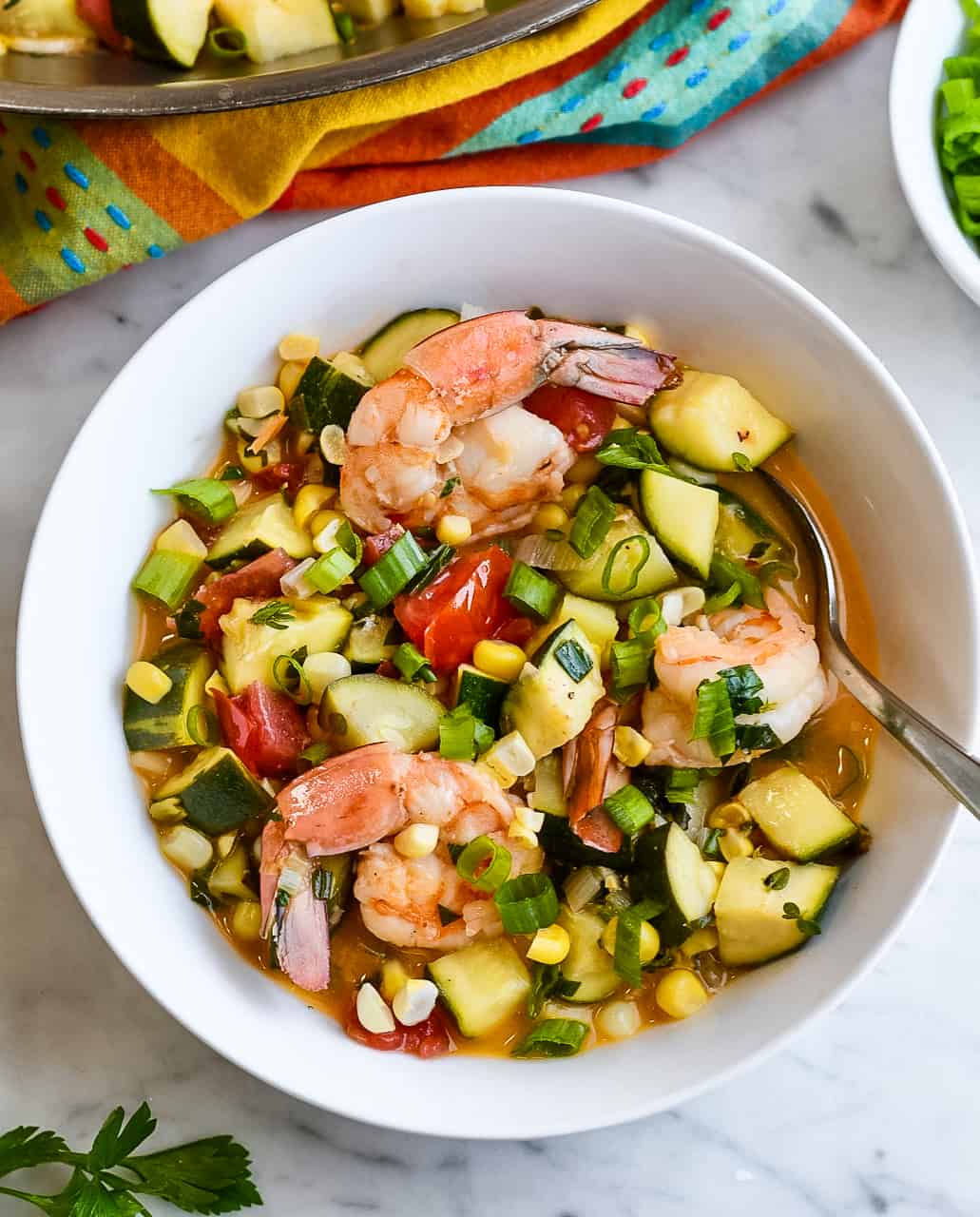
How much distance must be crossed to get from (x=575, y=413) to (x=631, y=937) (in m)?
1.22

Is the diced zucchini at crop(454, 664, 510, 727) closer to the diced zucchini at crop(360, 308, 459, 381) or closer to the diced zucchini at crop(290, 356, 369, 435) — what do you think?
the diced zucchini at crop(290, 356, 369, 435)

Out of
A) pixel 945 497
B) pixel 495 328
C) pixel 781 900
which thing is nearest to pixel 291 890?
pixel 781 900

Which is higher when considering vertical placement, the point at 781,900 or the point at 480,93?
the point at 480,93

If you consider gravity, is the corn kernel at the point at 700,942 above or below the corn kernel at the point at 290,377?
below

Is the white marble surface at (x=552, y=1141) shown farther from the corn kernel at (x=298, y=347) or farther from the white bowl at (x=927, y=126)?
the corn kernel at (x=298, y=347)

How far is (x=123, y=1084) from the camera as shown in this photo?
3.09 metres

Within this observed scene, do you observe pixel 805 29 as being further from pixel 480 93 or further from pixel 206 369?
pixel 206 369

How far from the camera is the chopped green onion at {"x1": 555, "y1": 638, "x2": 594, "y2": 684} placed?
8.86ft

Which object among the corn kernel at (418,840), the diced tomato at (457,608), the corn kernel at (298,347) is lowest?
the corn kernel at (418,840)

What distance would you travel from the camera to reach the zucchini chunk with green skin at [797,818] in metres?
2.84

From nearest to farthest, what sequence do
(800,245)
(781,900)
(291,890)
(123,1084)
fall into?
(291,890) < (781,900) < (123,1084) < (800,245)

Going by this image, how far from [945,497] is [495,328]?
1069 millimetres

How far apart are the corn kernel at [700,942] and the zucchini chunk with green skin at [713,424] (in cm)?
110

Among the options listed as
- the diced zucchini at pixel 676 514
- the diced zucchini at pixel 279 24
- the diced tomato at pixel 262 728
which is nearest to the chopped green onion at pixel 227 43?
the diced zucchini at pixel 279 24
